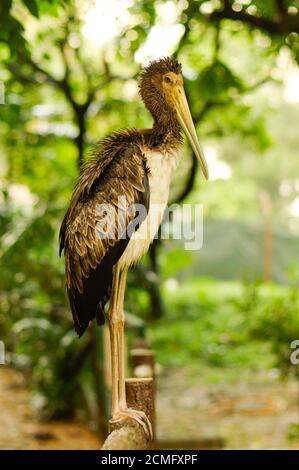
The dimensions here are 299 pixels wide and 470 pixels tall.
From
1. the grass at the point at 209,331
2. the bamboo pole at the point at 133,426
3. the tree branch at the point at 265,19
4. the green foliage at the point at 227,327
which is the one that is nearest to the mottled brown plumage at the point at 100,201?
the bamboo pole at the point at 133,426

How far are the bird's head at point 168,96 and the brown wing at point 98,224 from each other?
202mm

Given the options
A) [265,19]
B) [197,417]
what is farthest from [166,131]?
[197,417]

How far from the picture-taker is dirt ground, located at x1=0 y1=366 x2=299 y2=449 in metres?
7.70

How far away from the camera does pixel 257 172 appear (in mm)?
25938

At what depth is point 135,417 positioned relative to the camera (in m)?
3.04

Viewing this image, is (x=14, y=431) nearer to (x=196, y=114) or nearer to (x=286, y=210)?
(x=196, y=114)

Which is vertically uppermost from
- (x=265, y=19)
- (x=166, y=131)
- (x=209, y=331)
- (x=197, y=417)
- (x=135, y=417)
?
(x=265, y=19)

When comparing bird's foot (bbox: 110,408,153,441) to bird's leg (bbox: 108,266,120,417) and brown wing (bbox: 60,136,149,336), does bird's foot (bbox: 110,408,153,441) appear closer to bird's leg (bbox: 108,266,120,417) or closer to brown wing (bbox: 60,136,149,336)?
bird's leg (bbox: 108,266,120,417)

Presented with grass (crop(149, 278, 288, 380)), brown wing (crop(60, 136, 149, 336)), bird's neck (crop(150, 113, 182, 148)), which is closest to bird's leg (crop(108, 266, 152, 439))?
brown wing (crop(60, 136, 149, 336))

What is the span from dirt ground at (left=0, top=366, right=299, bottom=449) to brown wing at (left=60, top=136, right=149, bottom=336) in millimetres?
4205

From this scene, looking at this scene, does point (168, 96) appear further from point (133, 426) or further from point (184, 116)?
point (133, 426)

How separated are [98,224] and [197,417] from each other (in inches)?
239

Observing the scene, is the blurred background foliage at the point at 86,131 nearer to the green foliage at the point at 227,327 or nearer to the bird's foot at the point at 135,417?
the green foliage at the point at 227,327

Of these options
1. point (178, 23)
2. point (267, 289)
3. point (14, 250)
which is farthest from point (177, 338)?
point (178, 23)
